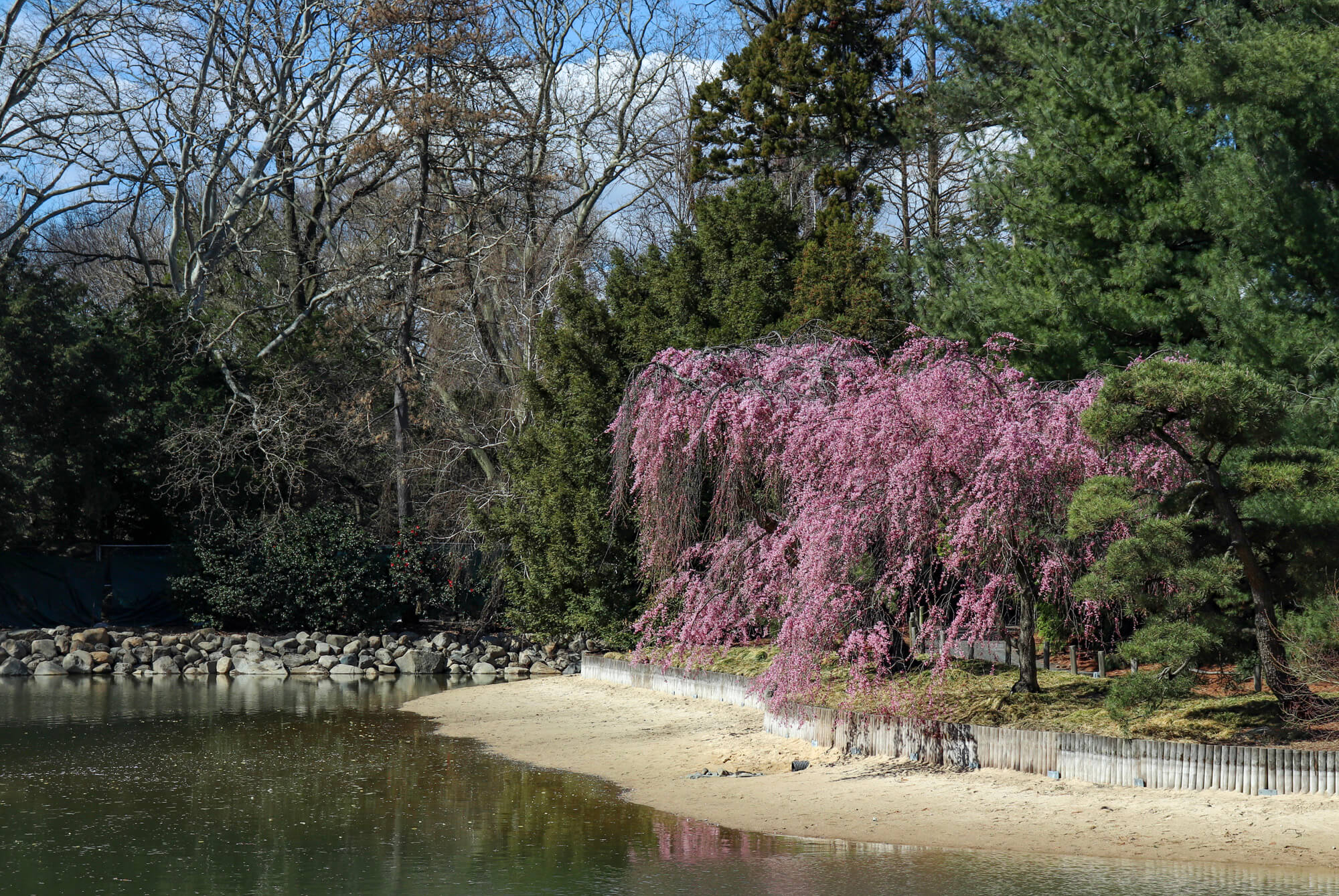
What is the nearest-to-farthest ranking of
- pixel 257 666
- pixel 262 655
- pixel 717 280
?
1. pixel 717 280
2. pixel 257 666
3. pixel 262 655

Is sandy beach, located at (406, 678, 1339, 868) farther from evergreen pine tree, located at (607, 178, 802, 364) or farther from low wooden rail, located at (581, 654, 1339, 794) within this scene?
evergreen pine tree, located at (607, 178, 802, 364)

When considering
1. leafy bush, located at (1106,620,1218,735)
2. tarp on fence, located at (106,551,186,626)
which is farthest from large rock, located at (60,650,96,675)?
leafy bush, located at (1106,620,1218,735)

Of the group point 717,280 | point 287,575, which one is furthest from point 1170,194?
point 287,575

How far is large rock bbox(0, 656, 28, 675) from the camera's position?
70.7ft

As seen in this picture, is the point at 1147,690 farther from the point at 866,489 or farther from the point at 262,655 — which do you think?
the point at 262,655

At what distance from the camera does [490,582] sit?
2559 centimetres

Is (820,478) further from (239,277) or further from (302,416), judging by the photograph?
(239,277)

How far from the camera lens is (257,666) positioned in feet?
73.8

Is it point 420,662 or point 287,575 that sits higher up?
point 287,575

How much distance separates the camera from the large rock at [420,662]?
22875 mm

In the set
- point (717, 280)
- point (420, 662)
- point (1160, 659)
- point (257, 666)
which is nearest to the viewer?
point (1160, 659)

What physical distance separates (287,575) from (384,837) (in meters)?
14.8

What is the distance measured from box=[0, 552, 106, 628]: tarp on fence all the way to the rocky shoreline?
2.38 feet

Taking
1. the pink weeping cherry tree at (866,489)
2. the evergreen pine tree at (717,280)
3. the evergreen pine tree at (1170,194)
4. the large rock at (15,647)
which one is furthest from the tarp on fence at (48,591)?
the evergreen pine tree at (1170,194)
